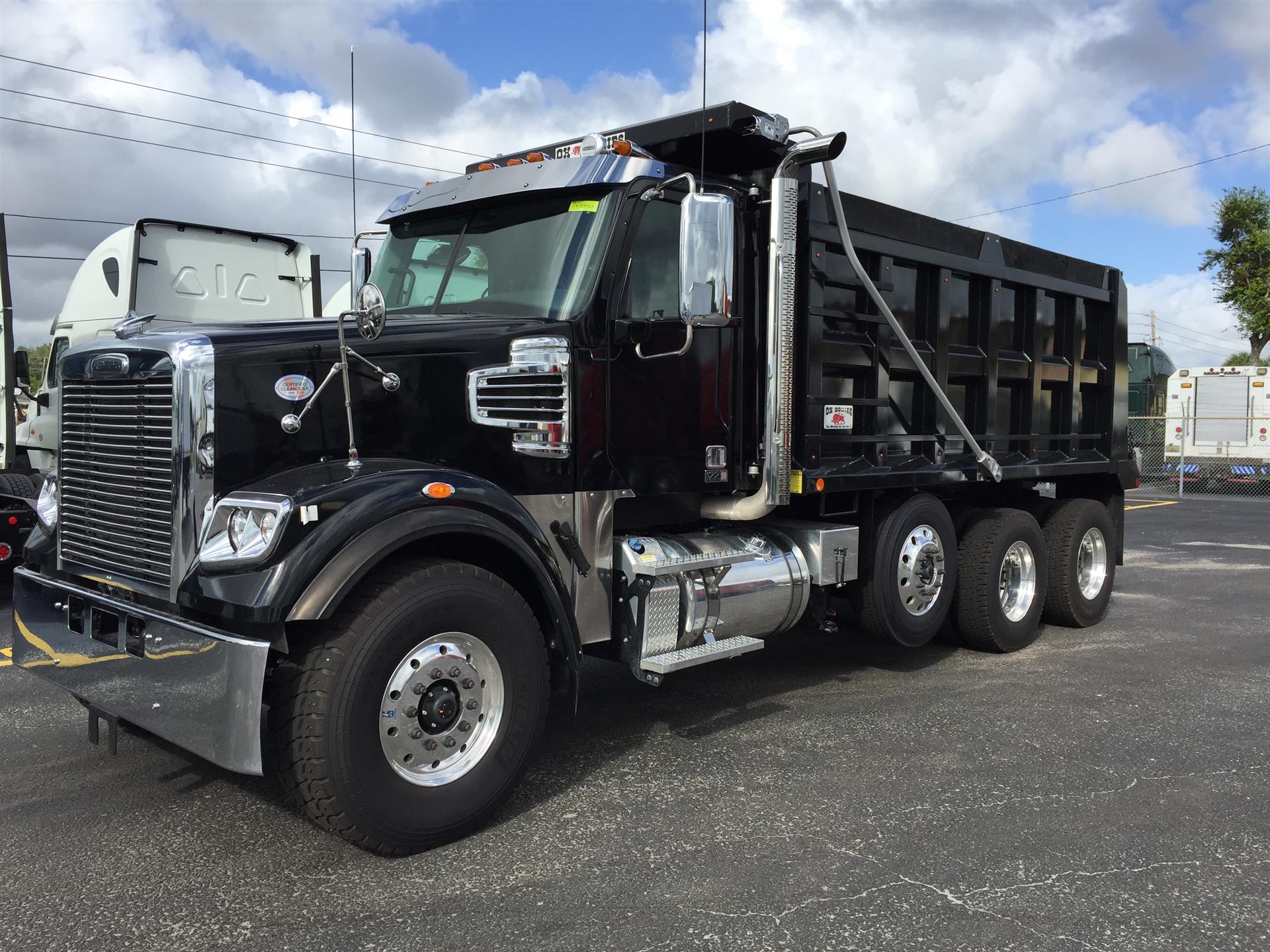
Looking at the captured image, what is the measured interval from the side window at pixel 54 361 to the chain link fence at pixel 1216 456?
67.2 feet

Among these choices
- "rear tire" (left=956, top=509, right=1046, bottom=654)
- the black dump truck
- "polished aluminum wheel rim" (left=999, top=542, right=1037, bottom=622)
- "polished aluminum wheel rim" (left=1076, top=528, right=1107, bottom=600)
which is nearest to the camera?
the black dump truck

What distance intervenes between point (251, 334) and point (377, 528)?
2.85 feet

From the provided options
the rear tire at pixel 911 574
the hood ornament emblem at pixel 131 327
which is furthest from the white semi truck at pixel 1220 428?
the hood ornament emblem at pixel 131 327

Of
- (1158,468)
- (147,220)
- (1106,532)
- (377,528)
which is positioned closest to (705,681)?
(377,528)

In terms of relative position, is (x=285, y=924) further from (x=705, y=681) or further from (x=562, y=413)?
(x=705, y=681)

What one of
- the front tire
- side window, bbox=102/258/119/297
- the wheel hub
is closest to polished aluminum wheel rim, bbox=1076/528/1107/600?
the front tire

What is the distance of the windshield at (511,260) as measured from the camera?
456 centimetres

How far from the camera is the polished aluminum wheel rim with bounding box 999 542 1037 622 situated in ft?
23.9

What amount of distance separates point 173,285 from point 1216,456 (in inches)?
844

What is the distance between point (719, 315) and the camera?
173 inches

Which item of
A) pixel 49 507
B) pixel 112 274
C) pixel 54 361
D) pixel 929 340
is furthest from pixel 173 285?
pixel 929 340

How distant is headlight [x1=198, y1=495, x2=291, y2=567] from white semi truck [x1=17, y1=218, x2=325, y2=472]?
6902 mm

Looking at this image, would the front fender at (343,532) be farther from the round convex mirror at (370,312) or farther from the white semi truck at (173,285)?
the white semi truck at (173,285)

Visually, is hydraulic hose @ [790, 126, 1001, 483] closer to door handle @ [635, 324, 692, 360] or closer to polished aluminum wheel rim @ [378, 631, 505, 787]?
door handle @ [635, 324, 692, 360]
